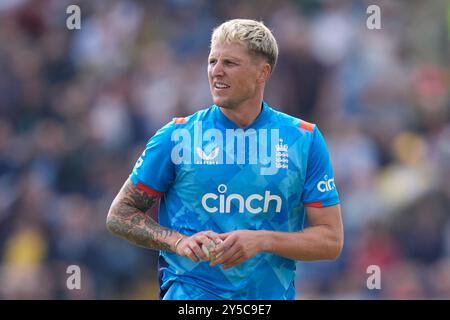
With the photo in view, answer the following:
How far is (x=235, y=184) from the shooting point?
557cm

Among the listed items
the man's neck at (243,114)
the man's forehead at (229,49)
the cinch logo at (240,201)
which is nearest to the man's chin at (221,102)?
the man's neck at (243,114)

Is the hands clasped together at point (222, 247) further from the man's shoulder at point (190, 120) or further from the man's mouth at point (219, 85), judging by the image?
the man's mouth at point (219, 85)

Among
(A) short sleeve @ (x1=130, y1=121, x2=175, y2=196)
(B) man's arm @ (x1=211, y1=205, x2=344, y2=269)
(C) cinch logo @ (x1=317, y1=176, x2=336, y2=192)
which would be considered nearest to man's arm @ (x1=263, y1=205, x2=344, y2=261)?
(B) man's arm @ (x1=211, y1=205, x2=344, y2=269)

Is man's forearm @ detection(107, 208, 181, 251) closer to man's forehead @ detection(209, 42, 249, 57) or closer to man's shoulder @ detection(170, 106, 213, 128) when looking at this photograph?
man's shoulder @ detection(170, 106, 213, 128)

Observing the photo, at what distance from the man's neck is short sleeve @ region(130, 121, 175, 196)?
1.11ft

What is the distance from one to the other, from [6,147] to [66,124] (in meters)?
0.77

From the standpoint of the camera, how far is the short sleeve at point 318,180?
5.64 metres

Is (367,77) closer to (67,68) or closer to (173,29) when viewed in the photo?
(173,29)

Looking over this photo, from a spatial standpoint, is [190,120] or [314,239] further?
[190,120]

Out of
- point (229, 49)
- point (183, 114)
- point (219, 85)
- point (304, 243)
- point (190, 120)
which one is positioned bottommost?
point (304, 243)

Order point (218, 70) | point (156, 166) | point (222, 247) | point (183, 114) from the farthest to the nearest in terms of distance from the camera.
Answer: point (183, 114) → point (156, 166) → point (218, 70) → point (222, 247)

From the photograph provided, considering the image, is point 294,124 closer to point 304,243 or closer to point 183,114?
point 304,243

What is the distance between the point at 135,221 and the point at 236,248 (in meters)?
0.71

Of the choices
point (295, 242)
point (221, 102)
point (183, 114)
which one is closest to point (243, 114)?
point (221, 102)
